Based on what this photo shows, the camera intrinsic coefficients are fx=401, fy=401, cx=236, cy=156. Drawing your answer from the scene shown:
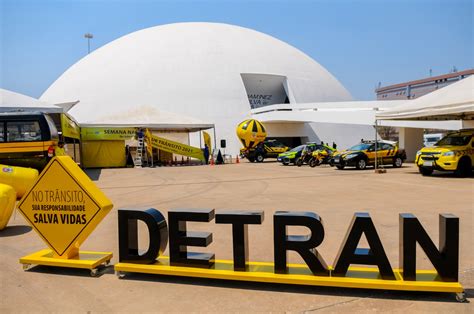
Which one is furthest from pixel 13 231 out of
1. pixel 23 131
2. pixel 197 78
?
pixel 197 78

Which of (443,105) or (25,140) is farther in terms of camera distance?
(443,105)

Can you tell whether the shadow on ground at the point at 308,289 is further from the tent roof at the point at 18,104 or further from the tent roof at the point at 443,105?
the tent roof at the point at 18,104

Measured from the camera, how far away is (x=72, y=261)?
5.08m

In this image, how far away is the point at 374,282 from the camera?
13.9ft

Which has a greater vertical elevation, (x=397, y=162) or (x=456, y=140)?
(x=456, y=140)

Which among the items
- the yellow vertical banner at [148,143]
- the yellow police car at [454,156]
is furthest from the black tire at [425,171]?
the yellow vertical banner at [148,143]

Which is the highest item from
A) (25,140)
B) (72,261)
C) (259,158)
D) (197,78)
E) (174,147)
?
(197,78)

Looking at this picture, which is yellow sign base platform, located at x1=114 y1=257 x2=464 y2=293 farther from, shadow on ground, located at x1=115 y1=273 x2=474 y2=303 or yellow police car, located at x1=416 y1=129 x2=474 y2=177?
yellow police car, located at x1=416 y1=129 x2=474 y2=177

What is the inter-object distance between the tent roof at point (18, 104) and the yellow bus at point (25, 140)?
3.17m

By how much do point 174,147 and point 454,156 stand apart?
58.5ft

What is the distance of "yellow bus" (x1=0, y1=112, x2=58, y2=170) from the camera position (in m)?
13.6

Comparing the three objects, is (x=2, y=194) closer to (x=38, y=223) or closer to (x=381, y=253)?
(x=38, y=223)

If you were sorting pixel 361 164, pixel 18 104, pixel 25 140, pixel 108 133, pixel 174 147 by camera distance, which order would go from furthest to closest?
pixel 174 147 → pixel 108 133 → pixel 361 164 → pixel 18 104 → pixel 25 140

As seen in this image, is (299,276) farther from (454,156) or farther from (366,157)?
(366,157)
